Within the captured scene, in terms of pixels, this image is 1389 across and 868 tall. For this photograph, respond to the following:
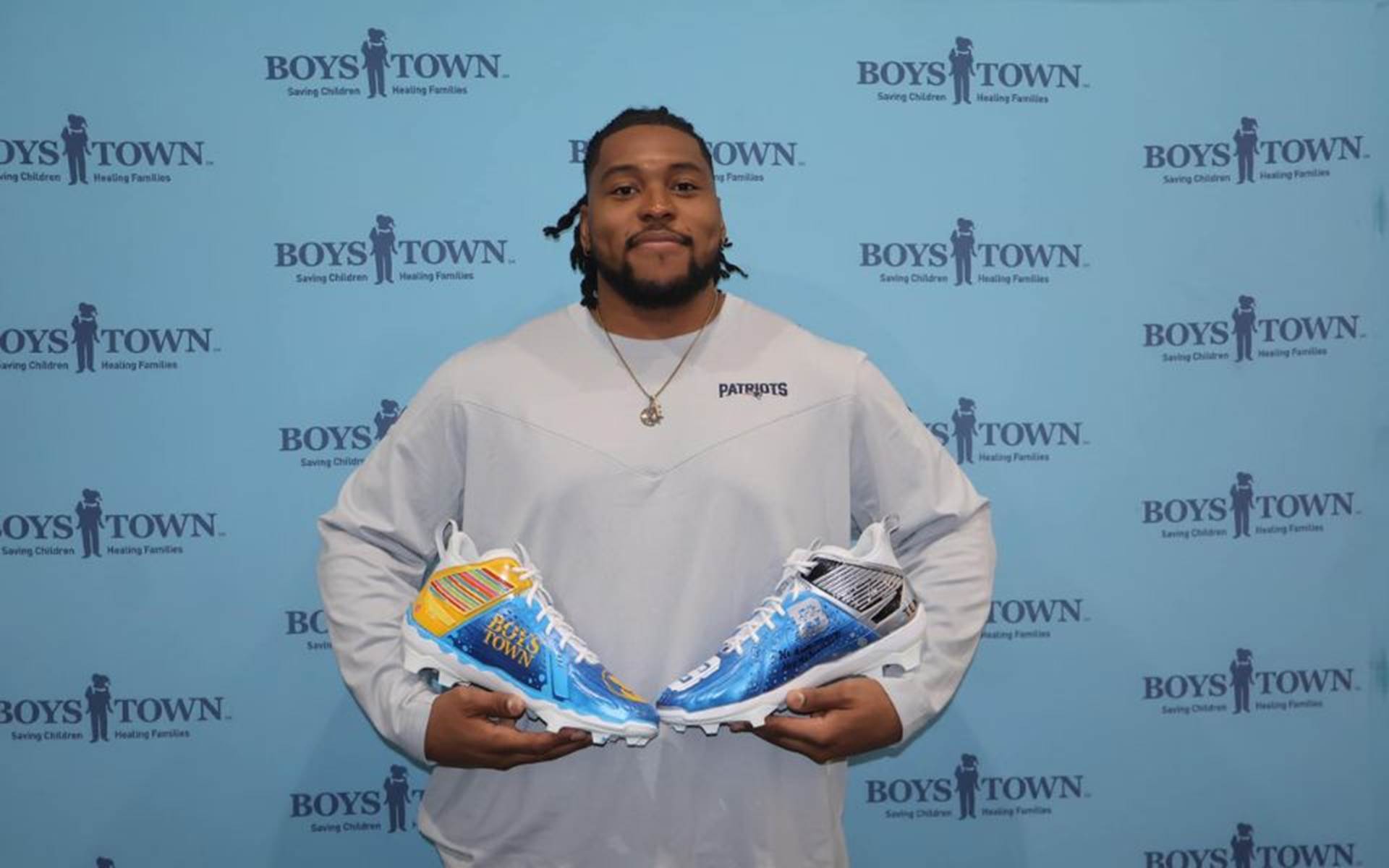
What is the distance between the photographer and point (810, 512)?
1.98 metres

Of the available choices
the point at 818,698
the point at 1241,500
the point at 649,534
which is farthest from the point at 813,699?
the point at 1241,500

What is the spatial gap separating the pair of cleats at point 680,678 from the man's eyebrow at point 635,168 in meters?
0.74

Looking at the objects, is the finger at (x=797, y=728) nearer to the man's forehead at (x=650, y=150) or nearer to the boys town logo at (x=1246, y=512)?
the man's forehead at (x=650, y=150)

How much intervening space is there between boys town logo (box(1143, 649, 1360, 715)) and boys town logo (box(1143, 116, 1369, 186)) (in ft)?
3.96

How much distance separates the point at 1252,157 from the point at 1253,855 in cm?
178

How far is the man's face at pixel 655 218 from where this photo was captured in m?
1.92

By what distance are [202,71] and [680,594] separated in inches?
67.9

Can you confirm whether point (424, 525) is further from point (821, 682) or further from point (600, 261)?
point (821, 682)

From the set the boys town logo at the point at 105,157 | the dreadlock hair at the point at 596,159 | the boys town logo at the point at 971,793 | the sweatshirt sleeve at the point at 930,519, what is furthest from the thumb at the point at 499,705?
the boys town logo at the point at 105,157

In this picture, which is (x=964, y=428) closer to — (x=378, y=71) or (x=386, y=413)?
(x=386, y=413)

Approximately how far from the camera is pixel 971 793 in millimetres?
2582

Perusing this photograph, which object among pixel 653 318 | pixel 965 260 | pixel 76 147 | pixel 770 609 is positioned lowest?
pixel 770 609

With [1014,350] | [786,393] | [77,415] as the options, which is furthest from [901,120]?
[77,415]

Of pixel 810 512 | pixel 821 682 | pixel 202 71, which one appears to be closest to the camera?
pixel 821 682
